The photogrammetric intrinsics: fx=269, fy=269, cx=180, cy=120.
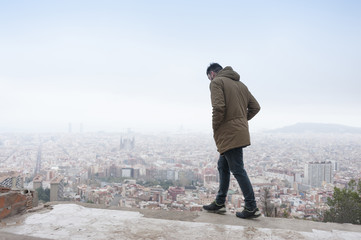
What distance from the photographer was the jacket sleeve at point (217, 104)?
224 centimetres

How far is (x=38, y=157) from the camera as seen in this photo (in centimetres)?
3434

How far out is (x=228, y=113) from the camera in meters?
2.32

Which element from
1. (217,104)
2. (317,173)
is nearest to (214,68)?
(217,104)

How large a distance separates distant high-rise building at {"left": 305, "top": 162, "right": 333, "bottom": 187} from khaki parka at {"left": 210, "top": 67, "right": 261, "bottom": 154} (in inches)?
863

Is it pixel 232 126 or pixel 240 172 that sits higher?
pixel 232 126

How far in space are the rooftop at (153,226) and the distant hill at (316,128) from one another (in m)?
58.7

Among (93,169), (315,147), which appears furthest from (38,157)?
(315,147)

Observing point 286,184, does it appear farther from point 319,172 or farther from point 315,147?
point 315,147

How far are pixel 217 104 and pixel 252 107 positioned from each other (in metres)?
0.51

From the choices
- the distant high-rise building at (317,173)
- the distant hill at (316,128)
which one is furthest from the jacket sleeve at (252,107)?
the distant hill at (316,128)

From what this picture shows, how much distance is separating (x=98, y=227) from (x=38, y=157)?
1457 inches

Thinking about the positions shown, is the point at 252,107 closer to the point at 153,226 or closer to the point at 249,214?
the point at 249,214

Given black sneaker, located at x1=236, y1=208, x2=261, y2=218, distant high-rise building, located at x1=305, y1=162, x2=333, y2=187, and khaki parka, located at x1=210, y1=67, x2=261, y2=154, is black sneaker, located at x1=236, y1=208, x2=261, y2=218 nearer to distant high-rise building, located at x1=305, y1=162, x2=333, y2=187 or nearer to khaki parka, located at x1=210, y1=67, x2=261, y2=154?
khaki parka, located at x1=210, y1=67, x2=261, y2=154

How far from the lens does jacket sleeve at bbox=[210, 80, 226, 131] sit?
2243 millimetres
